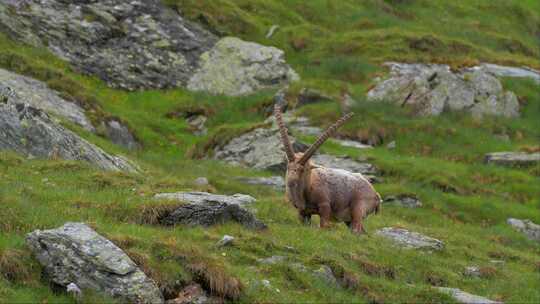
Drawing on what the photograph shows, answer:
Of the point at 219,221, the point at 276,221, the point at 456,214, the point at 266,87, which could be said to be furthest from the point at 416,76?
Result: the point at 219,221

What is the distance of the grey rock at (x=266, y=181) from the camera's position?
114ft

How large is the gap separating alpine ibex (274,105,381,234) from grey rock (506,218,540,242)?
11296mm

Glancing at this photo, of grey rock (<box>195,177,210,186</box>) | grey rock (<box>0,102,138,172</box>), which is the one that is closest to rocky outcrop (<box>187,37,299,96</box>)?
grey rock (<box>195,177,210,186</box>)

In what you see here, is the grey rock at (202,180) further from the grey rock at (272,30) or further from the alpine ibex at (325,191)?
the grey rock at (272,30)

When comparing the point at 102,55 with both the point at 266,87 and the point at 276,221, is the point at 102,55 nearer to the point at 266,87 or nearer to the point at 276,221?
the point at 266,87

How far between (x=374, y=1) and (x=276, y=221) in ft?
168

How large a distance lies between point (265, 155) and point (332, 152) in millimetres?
3109

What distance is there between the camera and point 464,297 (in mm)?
18875

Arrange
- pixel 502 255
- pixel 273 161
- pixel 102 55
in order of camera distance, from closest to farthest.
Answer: pixel 502 255 → pixel 273 161 → pixel 102 55

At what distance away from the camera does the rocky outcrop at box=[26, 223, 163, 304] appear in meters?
14.8

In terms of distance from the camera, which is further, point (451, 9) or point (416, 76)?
point (451, 9)

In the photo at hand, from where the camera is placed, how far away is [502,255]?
1074 inches

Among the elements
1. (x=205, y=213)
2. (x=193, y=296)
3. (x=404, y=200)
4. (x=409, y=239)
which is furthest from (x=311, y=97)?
(x=193, y=296)

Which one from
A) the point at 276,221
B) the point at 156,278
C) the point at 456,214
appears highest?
the point at 156,278
